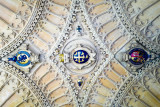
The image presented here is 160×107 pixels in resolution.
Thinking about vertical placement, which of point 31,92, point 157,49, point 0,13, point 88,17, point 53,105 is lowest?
point 53,105

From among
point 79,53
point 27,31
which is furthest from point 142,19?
point 27,31

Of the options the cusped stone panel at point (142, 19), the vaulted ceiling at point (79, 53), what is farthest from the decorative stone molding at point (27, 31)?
the cusped stone panel at point (142, 19)

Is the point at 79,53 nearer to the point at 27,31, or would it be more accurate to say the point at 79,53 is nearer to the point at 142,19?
the point at 27,31

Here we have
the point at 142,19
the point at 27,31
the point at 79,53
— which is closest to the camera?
the point at 142,19

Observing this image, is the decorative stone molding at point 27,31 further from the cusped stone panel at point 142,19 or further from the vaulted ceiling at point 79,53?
the cusped stone panel at point 142,19

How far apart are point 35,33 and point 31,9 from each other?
1428 millimetres

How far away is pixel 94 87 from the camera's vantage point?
11.6 meters

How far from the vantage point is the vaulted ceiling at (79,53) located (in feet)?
35.0

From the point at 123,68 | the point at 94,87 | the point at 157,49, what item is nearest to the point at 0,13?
the point at 94,87

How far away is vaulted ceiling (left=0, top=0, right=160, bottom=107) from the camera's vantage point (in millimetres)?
10656

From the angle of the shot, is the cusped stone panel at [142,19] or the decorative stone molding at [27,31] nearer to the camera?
the cusped stone panel at [142,19]

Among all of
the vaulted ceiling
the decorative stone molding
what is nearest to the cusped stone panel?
the vaulted ceiling

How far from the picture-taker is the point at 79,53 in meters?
11.0

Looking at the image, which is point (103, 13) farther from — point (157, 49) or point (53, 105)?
point (53, 105)
